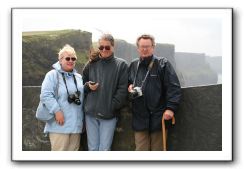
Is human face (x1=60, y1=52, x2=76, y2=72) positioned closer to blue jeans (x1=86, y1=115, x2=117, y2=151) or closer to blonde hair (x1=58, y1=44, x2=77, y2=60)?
blonde hair (x1=58, y1=44, x2=77, y2=60)

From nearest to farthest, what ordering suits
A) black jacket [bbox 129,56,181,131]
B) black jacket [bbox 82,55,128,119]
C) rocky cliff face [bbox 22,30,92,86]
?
1. black jacket [bbox 129,56,181,131]
2. black jacket [bbox 82,55,128,119]
3. rocky cliff face [bbox 22,30,92,86]

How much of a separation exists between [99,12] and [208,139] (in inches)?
67.4

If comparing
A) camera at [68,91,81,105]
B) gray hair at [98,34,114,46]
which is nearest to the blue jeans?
camera at [68,91,81,105]

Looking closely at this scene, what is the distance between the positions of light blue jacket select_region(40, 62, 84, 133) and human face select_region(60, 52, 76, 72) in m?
0.04

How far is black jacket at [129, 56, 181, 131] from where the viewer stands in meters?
3.77

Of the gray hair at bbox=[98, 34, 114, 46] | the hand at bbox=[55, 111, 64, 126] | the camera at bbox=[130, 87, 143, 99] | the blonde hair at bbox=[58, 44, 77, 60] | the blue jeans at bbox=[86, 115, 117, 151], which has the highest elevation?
the gray hair at bbox=[98, 34, 114, 46]

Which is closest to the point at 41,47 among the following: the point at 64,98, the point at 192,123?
the point at 64,98

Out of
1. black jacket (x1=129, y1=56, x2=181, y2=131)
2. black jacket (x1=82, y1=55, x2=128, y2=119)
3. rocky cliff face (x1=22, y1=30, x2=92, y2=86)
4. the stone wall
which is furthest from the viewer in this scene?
rocky cliff face (x1=22, y1=30, x2=92, y2=86)

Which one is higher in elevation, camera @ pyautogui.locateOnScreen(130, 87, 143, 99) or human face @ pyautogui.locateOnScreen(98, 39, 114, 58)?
human face @ pyautogui.locateOnScreen(98, 39, 114, 58)

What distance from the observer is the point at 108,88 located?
153 inches

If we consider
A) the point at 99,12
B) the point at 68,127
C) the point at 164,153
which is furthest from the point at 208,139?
the point at 99,12

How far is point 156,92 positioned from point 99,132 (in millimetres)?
708

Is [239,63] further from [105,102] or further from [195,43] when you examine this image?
[105,102]

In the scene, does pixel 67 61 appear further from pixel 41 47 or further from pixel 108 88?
pixel 41 47
